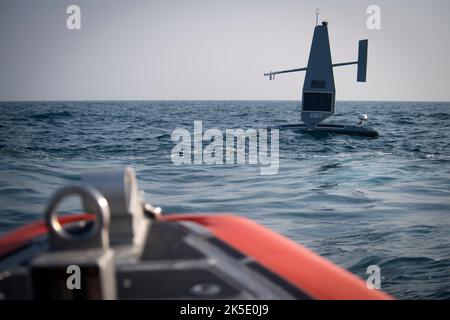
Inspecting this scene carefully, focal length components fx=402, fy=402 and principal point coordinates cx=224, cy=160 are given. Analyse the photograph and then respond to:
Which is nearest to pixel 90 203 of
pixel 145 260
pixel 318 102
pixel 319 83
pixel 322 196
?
pixel 145 260

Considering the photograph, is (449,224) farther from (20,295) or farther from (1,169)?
(1,169)

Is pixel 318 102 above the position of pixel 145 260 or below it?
above

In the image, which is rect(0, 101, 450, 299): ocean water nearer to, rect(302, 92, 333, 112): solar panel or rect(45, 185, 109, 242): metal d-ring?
rect(45, 185, 109, 242): metal d-ring

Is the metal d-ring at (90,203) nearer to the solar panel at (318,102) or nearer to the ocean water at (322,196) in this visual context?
the ocean water at (322,196)

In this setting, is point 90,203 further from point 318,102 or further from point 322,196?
point 318,102

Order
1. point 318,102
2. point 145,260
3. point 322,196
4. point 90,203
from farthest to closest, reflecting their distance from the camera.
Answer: point 318,102 → point 322,196 → point 145,260 → point 90,203

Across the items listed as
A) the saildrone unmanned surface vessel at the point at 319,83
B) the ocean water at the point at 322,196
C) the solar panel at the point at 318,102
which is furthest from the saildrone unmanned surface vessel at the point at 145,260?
the solar panel at the point at 318,102

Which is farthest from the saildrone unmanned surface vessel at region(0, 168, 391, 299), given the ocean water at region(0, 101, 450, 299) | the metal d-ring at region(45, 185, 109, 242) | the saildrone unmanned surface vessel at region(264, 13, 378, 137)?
the saildrone unmanned surface vessel at region(264, 13, 378, 137)

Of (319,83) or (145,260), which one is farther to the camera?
(319,83)

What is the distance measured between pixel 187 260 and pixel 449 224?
688cm

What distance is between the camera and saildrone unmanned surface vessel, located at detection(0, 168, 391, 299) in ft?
4.65

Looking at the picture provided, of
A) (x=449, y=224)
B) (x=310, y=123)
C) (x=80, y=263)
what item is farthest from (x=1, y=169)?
(x=310, y=123)

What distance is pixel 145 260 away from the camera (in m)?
2.00
